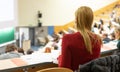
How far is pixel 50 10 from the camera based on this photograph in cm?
752

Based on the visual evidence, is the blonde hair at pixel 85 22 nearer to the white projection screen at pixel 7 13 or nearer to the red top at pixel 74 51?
the red top at pixel 74 51

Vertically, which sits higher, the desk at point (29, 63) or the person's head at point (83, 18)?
the person's head at point (83, 18)

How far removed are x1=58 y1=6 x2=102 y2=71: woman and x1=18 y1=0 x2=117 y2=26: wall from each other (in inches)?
213

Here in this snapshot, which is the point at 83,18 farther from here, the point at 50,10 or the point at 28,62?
the point at 50,10

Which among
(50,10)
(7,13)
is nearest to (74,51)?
(7,13)

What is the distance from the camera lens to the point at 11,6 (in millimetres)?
4594

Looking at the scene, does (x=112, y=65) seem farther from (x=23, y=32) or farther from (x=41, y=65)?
(x=23, y=32)

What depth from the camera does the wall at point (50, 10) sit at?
715 cm

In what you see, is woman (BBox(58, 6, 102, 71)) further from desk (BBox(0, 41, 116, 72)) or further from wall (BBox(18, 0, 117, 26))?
wall (BBox(18, 0, 117, 26))

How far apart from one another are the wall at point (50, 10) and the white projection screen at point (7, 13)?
7.71 ft

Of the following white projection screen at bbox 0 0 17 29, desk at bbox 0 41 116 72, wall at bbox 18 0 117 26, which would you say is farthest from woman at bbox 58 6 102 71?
wall at bbox 18 0 117 26

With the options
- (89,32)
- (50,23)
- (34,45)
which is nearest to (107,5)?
(50,23)

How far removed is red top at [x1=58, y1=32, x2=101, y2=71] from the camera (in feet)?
5.88

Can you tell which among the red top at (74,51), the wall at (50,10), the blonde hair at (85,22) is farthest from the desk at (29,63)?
the wall at (50,10)
